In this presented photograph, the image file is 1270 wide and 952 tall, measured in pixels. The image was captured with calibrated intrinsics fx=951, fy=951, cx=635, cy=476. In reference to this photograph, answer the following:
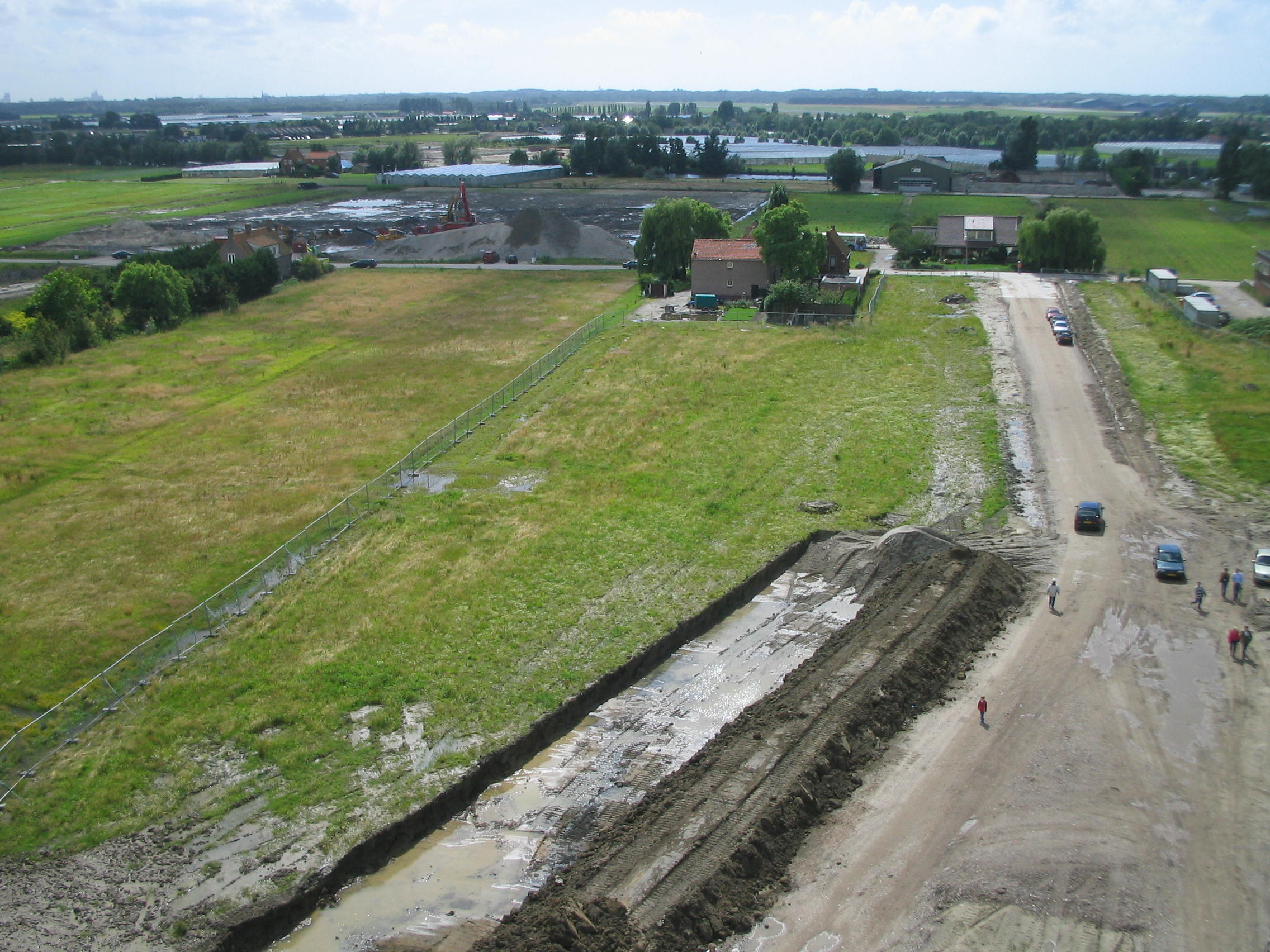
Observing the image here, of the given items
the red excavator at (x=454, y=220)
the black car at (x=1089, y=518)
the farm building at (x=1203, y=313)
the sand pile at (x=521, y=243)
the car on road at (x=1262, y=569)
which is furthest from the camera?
the red excavator at (x=454, y=220)

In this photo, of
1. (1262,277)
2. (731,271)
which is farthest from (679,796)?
(1262,277)

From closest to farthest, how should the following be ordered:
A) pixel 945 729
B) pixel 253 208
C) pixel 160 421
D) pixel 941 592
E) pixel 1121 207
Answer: pixel 945 729
pixel 941 592
pixel 160 421
pixel 1121 207
pixel 253 208

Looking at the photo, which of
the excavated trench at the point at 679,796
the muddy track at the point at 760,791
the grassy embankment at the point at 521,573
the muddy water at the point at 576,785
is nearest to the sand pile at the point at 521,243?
the grassy embankment at the point at 521,573

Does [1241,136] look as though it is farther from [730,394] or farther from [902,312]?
[730,394]

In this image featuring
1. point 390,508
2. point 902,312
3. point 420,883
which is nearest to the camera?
point 420,883

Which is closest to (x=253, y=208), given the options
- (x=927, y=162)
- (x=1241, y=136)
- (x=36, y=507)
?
(x=927, y=162)

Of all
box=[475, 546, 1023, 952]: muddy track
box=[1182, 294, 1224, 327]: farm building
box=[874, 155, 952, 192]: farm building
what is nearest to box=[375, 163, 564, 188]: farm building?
box=[874, 155, 952, 192]: farm building

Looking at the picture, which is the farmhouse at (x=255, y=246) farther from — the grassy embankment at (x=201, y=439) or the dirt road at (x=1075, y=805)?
the dirt road at (x=1075, y=805)
